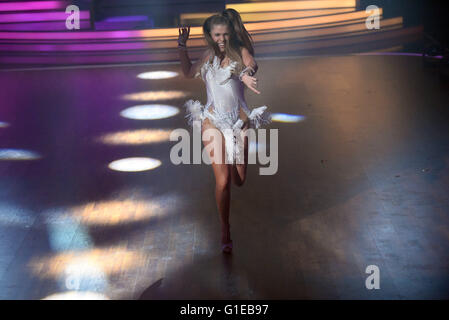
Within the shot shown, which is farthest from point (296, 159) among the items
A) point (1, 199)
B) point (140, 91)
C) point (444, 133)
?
point (140, 91)

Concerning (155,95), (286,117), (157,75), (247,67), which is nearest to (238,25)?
(247,67)

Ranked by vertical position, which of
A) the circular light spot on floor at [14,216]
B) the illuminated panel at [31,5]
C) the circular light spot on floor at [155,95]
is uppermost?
the illuminated panel at [31,5]

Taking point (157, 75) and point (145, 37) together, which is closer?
point (157, 75)

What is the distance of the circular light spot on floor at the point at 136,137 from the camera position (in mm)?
6141

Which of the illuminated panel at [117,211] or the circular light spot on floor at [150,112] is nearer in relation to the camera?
the illuminated panel at [117,211]

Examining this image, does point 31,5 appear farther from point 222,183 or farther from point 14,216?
point 222,183

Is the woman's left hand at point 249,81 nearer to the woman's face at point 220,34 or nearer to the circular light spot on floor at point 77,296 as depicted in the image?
the woman's face at point 220,34

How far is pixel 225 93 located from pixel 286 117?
2.76m

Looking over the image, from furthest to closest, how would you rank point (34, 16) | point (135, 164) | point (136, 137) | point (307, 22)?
point (34, 16) < point (307, 22) < point (136, 137) < point (135, 164)

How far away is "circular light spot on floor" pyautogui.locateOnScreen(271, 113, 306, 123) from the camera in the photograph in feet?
21.6

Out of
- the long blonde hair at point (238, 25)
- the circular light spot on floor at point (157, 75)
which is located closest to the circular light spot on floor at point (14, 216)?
the long blonde hair at point (238, 25)

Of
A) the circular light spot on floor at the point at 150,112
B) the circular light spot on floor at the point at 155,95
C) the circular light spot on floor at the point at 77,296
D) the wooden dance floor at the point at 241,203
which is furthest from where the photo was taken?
the circular light spot on floor at the point at 155,95

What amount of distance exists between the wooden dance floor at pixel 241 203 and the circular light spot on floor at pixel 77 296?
12 mm

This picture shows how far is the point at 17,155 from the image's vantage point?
5.89 m
